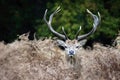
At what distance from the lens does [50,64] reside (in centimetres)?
1484

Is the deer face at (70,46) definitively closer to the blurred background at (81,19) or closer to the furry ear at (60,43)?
the furry ear at (60,43)

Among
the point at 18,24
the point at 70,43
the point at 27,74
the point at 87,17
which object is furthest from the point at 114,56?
the point at 18,24

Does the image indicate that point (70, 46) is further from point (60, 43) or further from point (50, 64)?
point (50, 64)

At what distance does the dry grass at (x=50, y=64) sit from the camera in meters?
14.0

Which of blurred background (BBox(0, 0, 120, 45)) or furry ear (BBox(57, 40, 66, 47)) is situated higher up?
blurred background (BBox(0, 0, 120, 45))

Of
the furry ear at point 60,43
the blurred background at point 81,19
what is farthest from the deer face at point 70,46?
the blurred background at point 81,19

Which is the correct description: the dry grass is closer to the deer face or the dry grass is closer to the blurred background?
the deer face

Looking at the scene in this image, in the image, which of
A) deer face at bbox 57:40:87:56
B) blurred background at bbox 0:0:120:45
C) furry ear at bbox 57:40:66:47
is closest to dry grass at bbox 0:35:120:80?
deer face at bbox 57:40:87:56

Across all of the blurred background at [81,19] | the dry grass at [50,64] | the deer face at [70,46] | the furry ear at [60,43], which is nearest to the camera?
the dry grass at [50,64]

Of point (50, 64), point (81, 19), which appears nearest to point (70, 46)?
point (50, 64)

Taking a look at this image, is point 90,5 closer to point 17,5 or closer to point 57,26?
point 57,26

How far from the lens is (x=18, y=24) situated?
2727 cm

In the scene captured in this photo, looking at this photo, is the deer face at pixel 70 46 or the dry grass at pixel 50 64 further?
the deer face at pixel 70 46

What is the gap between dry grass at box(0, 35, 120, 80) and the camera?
550 inches
